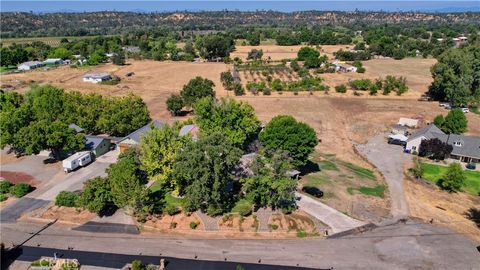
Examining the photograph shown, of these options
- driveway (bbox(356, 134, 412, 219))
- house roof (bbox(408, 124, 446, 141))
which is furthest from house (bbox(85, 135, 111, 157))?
house roof (bbox(408, 124, 446, 141))

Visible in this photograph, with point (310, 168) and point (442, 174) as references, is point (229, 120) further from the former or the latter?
point (442, 174)

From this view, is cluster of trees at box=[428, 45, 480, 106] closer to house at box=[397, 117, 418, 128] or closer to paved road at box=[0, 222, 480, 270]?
house at box=[397, 117, 418, 128]

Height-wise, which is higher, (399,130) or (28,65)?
(28,65)

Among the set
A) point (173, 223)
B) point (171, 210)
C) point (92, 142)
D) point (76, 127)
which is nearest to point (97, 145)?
point (92, 142)

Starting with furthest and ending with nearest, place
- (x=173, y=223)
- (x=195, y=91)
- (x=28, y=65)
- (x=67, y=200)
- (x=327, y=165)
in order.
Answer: (x=28, y=65) < (x=195, y=91) < (x=327, y=165) < (x=67, y=200) < (x=173, y=223)

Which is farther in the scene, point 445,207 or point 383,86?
point 383,86

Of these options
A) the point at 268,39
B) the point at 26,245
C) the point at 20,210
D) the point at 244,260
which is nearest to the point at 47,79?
the point at 20,210

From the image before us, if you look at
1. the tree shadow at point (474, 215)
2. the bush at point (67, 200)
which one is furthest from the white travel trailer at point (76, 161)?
the tree shadow at point (474, 215)

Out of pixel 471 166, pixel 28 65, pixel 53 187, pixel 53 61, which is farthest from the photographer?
pixel 53 61
